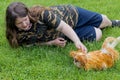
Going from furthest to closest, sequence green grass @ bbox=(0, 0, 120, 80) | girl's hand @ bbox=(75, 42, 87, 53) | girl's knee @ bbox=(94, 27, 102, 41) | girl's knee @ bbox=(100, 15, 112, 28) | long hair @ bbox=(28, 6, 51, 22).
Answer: girl's knee @ bbox=(100, 15, 112, 28), girl's knee @ bbox=(94, 27, 102, 41), long hair @ bbox=(28, 6, 51, 22), girl's hand @ bbox=(75, 42, 87, 53), green grass @ bbox=(0, 0, 120, 80)

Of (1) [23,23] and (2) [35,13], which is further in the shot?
(2) [35,13]

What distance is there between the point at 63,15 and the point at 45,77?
0.78m

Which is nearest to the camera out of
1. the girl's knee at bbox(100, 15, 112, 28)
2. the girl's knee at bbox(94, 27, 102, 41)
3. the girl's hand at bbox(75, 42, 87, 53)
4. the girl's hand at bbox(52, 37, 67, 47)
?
the girl's hand at bbox(75, 42, 87, 53)

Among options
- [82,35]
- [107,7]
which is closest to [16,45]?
[82,35]

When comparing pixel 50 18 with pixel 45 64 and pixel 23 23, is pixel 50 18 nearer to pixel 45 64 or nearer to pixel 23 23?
pixel 23 23

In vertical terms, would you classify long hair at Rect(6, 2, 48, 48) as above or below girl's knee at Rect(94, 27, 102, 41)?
above

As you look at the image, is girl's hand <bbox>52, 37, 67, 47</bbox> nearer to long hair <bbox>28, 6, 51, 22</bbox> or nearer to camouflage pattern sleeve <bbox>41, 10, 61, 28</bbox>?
camouflage pattern sleeve <bbox>41, 10, 61, 28</bbox>

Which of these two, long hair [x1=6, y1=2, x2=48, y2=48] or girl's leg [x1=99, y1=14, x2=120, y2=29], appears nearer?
long hair [x1=6, y1=2, x2=48, y2=48]

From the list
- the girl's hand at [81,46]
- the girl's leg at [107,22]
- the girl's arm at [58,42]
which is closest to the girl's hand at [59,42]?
the girl's arm at [58,42]

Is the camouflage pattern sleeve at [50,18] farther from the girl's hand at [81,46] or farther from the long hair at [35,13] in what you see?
the girl's hand at [81,46]

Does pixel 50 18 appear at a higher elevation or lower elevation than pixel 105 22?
higher

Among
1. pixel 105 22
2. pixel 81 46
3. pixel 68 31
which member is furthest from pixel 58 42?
pixel 105 22

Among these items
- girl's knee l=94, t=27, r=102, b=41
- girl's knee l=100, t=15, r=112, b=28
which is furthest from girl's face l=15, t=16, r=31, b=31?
girl's knee l=100, t=15, r=112, b=28

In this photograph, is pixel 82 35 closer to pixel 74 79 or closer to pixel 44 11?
pixel 44 11
